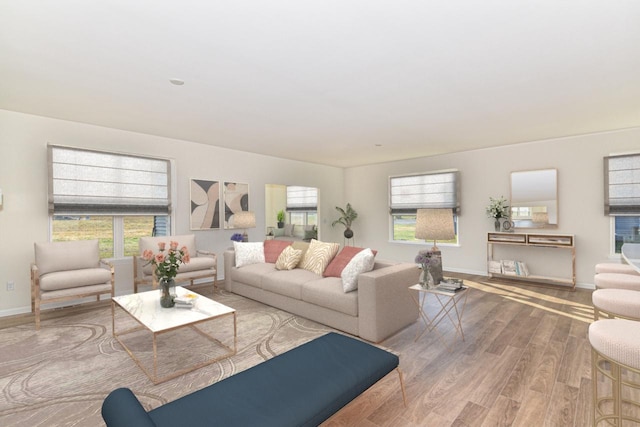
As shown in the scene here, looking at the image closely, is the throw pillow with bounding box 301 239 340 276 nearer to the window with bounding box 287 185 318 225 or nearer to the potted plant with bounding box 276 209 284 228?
the window with bounding box 287 185 318 225

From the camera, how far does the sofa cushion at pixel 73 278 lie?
3660mm

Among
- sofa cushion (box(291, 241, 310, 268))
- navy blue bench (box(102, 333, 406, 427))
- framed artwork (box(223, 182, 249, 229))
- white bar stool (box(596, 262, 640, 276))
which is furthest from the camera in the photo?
framed artwork (box(223, 182, 249, 229))

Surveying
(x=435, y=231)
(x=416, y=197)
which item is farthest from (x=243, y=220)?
(x=416, y=197)

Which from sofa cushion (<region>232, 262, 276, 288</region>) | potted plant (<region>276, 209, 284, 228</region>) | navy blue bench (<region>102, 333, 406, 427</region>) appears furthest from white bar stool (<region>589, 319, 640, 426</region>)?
potted plant (<region>276, 209, 284, 228</region>)

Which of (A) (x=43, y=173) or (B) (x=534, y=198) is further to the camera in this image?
(B) (x=534, y=198)

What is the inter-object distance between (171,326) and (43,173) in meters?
3.44

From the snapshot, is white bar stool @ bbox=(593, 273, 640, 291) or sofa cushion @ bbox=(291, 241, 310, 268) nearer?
white bar stool @ bbox=(593, 273, 640, 291)

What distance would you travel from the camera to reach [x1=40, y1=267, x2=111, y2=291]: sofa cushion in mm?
3660

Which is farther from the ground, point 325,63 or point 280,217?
point 325,63

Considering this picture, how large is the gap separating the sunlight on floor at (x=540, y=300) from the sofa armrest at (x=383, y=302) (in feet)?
7.14

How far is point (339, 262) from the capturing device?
409cm

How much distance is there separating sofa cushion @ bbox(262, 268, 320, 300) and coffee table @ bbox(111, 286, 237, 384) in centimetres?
91

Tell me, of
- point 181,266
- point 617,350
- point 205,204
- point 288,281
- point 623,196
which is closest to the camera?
point 617,350

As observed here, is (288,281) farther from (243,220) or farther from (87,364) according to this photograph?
(243,220)
